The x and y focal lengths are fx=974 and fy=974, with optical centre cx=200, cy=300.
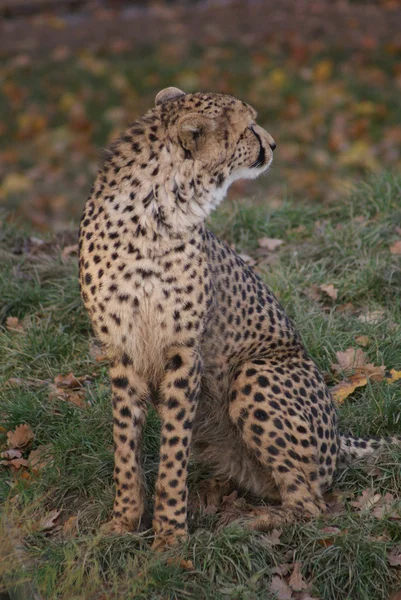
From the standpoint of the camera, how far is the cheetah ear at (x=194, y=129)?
3.72m

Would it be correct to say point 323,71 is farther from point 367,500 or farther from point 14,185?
point 367,500

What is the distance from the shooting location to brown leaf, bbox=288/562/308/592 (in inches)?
148

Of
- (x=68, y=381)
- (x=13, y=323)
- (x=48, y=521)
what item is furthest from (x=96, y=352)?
(x=48, y=521)

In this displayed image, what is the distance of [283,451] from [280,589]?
0.58 m

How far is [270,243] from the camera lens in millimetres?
6203

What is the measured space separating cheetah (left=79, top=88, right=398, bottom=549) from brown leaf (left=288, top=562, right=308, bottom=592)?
0.76ft

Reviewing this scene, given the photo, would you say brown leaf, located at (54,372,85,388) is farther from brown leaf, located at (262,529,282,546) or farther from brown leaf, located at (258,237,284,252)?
brown leaf, located at (258,237,284,252)

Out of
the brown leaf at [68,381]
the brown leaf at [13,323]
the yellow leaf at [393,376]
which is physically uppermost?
the yellow leaf at [393,376]

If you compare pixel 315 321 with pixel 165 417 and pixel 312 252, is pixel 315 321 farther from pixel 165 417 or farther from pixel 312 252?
pixel 165 417

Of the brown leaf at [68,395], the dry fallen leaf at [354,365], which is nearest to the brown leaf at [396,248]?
the dry fallen leaf at [354,365]

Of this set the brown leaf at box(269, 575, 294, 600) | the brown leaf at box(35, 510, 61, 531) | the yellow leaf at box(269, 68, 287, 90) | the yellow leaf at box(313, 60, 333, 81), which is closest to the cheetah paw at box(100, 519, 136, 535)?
the brown leaf at box(35, 510, 61, 531)

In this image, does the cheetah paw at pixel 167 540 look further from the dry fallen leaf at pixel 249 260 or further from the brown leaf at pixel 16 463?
the dry fallen leaf at pixel 249 260

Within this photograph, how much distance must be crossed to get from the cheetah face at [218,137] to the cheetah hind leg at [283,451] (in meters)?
0.92

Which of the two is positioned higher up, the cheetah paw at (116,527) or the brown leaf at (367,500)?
the brown leaf at (367,500)
